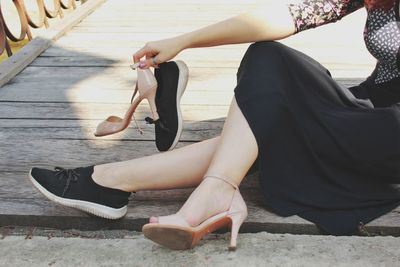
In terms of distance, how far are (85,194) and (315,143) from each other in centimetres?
67

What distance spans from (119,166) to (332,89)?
653mm

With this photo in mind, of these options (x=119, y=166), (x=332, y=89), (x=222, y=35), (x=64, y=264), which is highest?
(x=222, y=35)

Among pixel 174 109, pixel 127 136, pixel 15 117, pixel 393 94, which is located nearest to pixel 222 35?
pixel 174 109

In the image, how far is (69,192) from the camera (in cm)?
153

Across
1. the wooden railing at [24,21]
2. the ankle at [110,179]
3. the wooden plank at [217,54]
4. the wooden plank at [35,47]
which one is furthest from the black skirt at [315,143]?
the wooden railing at [24,21]

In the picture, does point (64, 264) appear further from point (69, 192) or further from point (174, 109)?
point (174, 109)

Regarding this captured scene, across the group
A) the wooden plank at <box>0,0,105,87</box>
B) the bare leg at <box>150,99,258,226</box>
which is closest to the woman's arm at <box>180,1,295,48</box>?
the bare leg at <box>150,99,258,226</box>

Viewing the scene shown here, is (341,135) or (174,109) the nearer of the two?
(341,135)

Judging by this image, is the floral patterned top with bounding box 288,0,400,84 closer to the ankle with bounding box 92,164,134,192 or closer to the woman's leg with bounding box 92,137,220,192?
the woman's leg with bounding box 92,137,220,192

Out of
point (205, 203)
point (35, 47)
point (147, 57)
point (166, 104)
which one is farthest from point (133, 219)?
point (35, 47)

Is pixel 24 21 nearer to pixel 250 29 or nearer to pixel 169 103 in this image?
pixel 169 103

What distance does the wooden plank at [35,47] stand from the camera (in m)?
2.82

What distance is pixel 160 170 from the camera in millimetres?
1557

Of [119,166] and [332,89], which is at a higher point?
[332,89]
